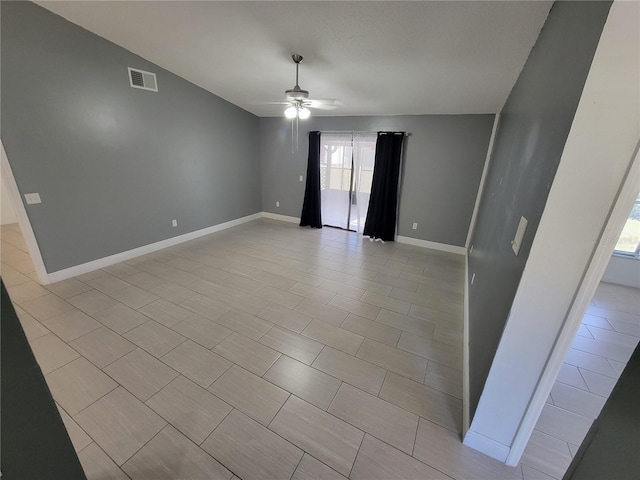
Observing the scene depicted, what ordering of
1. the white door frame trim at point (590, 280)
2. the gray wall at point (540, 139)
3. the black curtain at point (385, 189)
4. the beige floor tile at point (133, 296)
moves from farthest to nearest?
the black curtain at point (385, 189)
the beige floor tile at point (133, 296)
the gray wall at point (540, 139)
the white door frame trim at point (590, 280)

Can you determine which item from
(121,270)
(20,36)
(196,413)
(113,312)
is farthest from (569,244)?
(20,36)

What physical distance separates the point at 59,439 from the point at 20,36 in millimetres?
3617

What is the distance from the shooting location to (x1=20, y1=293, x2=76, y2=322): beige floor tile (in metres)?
2.36

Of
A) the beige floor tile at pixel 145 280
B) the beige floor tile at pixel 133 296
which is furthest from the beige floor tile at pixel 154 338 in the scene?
the beige floor tile at pixel 145 280

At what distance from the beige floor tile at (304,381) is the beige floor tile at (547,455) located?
110cm

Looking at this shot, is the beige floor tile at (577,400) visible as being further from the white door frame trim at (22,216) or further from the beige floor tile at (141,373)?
the white door frame trim at (22,216)

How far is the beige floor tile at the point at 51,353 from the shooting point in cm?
184

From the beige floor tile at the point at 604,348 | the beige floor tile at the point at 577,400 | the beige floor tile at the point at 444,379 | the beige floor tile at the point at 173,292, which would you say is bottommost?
the beige floor tile at the point at 577,400

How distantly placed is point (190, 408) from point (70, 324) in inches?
62.2

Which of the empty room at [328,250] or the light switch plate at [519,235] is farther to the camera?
the light switch plate at [519,235]

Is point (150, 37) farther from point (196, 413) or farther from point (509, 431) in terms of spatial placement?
point (509, 431)

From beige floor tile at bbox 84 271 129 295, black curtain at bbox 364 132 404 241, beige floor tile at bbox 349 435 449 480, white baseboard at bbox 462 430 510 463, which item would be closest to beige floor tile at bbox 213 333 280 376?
beige floor tile at bbox 349 435 449 480

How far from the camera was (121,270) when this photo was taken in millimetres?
3268

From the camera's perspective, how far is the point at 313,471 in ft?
4.24
